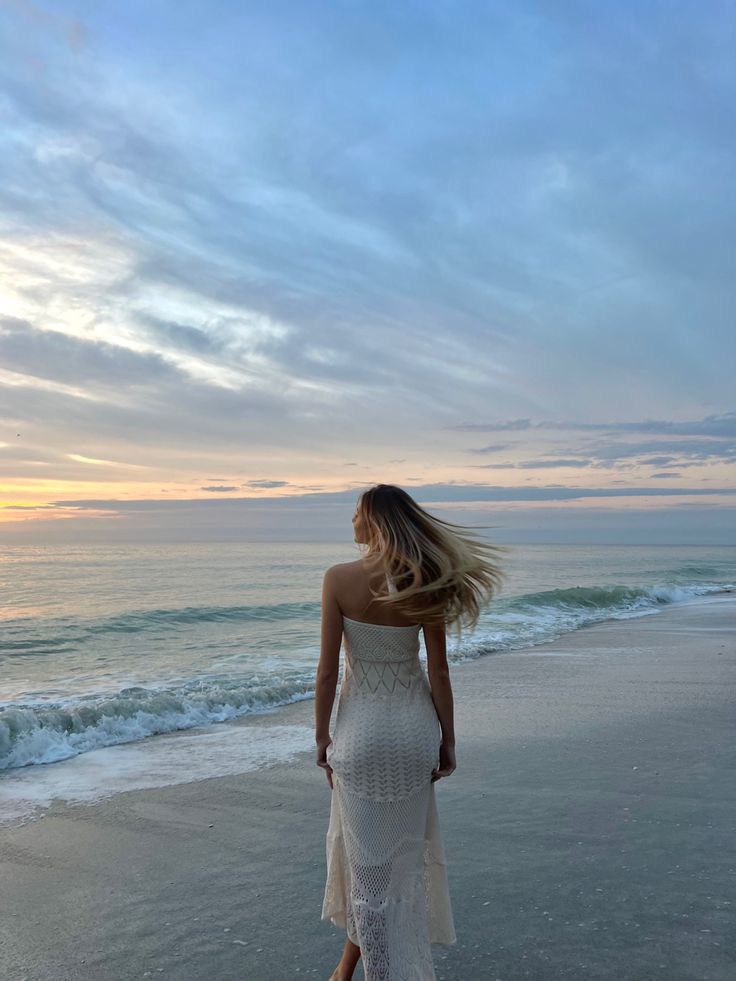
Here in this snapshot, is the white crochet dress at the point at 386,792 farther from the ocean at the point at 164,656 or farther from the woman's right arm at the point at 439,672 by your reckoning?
the ocean at the point at 164,656

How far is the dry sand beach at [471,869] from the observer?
137 inches

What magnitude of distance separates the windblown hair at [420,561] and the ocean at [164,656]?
32 centimetres

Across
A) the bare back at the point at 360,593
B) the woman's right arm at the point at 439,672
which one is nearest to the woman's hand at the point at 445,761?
the woman's right arm at the point at 439,672

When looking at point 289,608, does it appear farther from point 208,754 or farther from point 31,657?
point 208,754

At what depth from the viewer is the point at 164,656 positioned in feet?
48.4

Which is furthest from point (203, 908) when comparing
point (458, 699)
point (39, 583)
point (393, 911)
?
point (39, 583)

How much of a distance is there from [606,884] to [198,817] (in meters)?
2.88

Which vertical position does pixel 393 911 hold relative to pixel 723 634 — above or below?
above

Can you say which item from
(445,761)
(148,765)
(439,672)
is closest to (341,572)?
(439,672)

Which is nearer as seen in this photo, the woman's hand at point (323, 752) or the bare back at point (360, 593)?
the bare back at point (360, 593)

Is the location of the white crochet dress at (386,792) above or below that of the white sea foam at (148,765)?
above

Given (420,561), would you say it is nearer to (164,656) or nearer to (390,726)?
(390,726)

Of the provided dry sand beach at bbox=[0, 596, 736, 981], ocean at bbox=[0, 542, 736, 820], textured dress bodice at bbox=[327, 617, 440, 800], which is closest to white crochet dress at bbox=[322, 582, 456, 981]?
textured dress bodice at bbox=[327, 617, 440, 800]

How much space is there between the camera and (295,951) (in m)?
3.58
